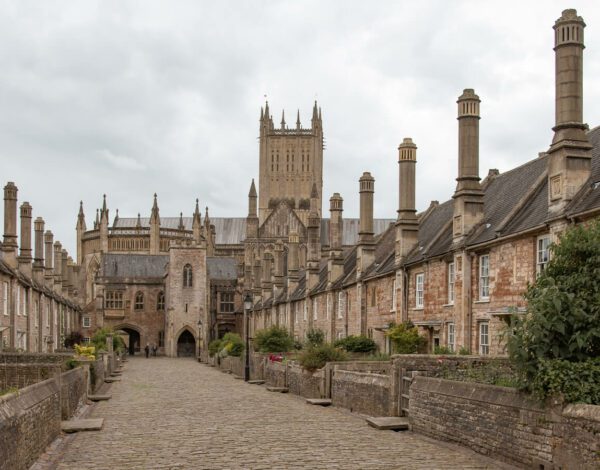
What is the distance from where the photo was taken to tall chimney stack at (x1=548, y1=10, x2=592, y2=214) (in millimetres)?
20438

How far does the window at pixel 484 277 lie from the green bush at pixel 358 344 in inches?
402

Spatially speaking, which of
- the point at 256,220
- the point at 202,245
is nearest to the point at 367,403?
the point at 202,245

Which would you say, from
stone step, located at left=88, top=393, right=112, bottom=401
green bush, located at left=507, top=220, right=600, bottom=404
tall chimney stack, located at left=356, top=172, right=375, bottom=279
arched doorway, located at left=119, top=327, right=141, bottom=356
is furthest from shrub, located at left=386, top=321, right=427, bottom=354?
arched doorway, located at left=119, top=327, right=141, bottom=356

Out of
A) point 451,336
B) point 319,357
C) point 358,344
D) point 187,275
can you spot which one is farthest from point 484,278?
point 187,275

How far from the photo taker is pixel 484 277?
2511 centimetres

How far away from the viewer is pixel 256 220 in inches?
4250

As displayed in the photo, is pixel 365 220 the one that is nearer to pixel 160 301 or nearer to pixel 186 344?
pixel 186 344

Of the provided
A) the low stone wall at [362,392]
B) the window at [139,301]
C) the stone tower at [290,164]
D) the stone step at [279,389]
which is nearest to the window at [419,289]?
the stone step at [279,389]

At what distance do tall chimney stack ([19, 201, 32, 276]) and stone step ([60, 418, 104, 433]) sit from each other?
101 feet

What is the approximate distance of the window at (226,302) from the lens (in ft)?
287

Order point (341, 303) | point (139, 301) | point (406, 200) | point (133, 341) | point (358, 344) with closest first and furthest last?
point (406, 200) → point (358, 344) → point (341, 303) → point (139, 301) → point (133, 341)

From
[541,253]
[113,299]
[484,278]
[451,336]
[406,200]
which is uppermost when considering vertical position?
[406,200]

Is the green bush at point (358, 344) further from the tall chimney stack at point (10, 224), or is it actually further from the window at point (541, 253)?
the tall chimney stack at point (10, 224)

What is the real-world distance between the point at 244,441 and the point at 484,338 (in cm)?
1235
